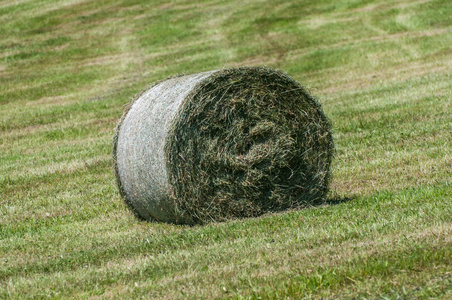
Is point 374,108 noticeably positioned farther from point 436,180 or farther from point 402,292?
point 402,292

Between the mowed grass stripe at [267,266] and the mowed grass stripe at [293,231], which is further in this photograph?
the mowed grass stripe at [293,231]

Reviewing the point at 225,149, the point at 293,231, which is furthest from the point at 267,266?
the point at 225,149

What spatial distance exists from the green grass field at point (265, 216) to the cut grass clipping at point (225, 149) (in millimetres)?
356

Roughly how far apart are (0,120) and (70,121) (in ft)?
7.35

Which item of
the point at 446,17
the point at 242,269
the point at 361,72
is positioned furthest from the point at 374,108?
the point at 446,17

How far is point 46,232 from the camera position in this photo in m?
8.43

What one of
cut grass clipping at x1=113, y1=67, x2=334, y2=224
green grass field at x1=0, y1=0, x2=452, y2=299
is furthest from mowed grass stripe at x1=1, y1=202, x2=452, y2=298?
cut grass clipping at x1=113, y1=67, x2=334, y2=224

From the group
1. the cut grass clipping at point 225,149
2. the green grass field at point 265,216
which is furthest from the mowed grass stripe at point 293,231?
the cut grass clipping at point 225,149

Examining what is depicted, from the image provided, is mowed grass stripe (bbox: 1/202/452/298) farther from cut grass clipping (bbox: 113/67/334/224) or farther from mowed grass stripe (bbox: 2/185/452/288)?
cut grass clipping (bbox: 113/67/334/224)

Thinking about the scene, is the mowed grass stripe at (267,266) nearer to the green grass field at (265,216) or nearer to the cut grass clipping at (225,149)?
the green grass field at (265,216)

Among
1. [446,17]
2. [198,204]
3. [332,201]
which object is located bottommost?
[446,17]

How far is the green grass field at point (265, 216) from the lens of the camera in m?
5.55

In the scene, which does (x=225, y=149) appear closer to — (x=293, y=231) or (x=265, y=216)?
(x=265, y=216)

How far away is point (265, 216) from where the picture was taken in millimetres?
8055
